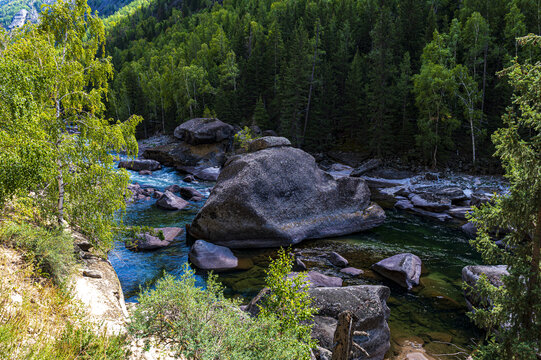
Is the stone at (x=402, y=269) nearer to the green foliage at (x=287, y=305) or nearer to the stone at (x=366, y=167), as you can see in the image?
the green foliage at (x=287, y=305)

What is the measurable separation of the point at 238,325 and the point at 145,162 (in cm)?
3465

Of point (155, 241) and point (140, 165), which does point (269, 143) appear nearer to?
point (155, 241)

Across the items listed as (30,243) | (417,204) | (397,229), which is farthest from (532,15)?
(30,243)

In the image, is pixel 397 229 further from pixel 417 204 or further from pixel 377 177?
pixel 377 177

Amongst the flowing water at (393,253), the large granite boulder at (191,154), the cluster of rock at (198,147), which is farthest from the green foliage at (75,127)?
the large granite boulder at (191,154)

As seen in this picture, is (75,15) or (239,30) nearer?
(75,15)

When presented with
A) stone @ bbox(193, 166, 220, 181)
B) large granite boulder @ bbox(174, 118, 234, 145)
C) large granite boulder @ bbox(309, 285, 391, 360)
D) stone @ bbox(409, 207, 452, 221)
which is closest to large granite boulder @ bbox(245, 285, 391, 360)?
large granite boulder @ bbox(309, 285, 391, 360)

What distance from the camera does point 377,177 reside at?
34.5m

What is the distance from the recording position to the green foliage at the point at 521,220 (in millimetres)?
5570

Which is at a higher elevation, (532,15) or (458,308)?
(532,15)

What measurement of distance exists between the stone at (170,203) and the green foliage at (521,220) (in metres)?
19.7

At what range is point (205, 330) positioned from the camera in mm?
5820

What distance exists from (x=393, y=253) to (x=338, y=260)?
336 cm

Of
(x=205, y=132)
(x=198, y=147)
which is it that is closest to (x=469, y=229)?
(x=205, y=132)
